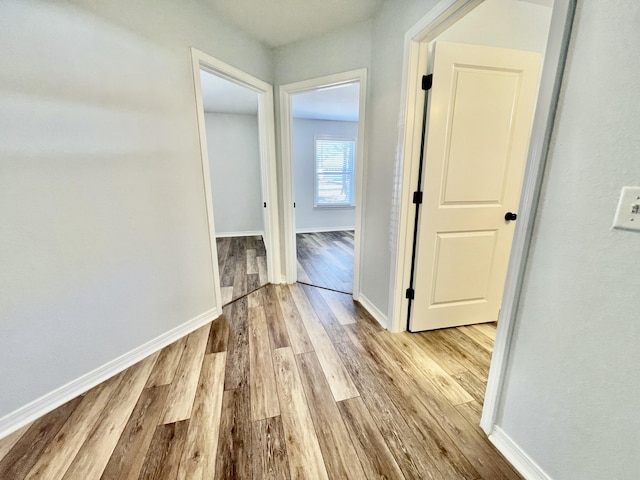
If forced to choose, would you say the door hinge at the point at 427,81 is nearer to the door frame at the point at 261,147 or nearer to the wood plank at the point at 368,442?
the door frame at the point at 261,147

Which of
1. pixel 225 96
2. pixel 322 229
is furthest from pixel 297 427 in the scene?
pixel 322 229

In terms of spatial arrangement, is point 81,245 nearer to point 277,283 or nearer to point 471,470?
point 277,283

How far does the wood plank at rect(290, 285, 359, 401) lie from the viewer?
5.01 feet

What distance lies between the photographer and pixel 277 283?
3.08 meters

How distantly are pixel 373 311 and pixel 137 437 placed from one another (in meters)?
1.77

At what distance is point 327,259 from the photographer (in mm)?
4051

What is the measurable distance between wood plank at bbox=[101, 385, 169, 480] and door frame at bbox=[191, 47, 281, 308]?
3.08ft

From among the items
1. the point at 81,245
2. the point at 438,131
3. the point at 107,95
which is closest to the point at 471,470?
the point at 438,131

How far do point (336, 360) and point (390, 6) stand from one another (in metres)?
2.45

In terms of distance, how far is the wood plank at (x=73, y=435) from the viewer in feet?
3.63

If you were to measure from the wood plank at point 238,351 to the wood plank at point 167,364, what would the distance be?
33 centimetres

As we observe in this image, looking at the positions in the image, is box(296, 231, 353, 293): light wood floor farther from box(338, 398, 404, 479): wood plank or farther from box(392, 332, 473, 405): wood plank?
box(338, 398, 404, 479): wood plank

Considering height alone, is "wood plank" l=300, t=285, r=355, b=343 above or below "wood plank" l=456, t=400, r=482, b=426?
below

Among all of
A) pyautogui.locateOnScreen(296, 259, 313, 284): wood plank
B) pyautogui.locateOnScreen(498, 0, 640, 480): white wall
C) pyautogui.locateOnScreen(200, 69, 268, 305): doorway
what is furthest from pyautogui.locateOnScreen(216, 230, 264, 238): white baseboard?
pyautogui.locateOnScreen(498, 0, 640, 480): white wall
